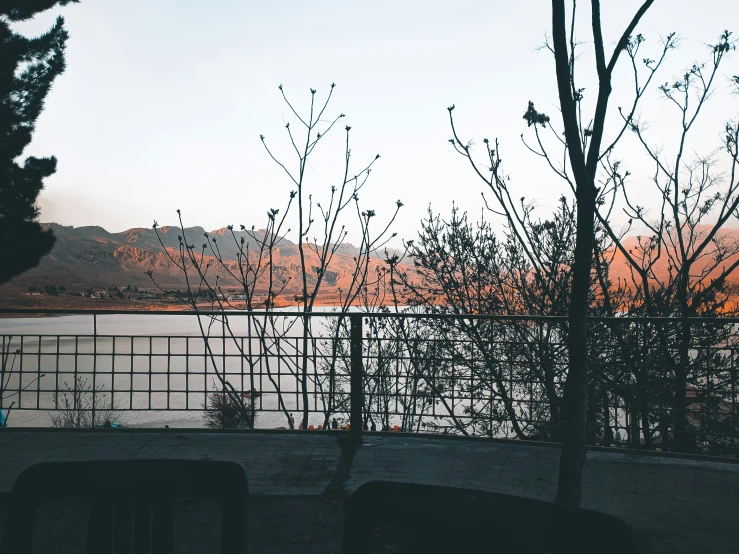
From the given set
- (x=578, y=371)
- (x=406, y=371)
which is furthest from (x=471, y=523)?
(x=406, y=371)

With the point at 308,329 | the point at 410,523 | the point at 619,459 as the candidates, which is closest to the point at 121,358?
the point at 308,329

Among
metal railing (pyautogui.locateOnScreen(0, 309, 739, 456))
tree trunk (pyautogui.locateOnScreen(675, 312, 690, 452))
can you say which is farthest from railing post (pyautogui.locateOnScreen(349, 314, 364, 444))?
tree trunk (pyautogui.locateOnScreen(675, 312, 690, 452))

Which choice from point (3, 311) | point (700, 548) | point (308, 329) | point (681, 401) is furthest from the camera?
point (308, 329)

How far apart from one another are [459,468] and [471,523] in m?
3.84

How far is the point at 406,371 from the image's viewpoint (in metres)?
6.30

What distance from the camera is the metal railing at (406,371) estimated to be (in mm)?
5477

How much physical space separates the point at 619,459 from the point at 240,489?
15.5 feet

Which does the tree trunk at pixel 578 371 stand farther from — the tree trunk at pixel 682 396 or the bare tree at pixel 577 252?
the tree trunk at pixel 682 396

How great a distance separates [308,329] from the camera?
6684 millimetres

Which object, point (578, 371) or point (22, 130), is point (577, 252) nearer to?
point (578, 371)

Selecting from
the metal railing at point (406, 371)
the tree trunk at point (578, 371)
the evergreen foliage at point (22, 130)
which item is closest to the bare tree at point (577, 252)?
the tree trunk at point (578, 371)

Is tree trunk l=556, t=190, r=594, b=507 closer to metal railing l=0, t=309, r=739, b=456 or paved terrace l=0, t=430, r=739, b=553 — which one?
paved terrace l=0, t=430, r=739, b=553

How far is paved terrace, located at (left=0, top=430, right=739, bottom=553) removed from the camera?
12.8 feet

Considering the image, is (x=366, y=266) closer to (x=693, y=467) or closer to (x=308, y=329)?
(x=308, y=329)
